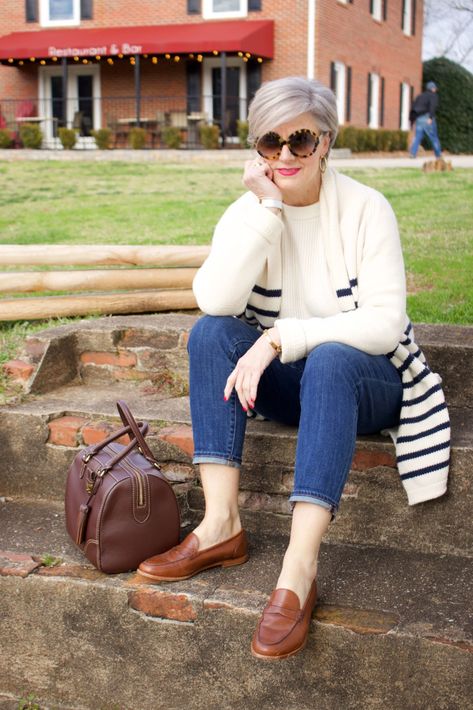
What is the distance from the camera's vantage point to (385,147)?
24.2 meters

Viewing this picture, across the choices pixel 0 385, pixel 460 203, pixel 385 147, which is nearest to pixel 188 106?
pixel 385 147

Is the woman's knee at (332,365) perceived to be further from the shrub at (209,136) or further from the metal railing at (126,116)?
the metal railing at (126,116)

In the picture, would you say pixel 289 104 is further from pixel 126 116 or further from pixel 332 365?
pixel 126 116

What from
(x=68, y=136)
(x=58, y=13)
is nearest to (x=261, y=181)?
(x=68, y=136)

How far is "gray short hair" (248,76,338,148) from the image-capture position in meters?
2.65

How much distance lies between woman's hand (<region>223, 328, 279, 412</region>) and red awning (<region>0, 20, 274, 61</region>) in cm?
1947

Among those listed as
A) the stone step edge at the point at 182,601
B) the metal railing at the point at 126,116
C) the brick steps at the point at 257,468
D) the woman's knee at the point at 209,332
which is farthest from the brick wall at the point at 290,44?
the stone step edge at the point at 182,601

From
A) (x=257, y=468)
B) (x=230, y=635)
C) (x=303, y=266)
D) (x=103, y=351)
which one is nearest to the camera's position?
(x=230, y=635)

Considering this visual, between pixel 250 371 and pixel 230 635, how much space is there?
728 millimetres

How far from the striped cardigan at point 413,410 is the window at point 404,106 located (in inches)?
1064

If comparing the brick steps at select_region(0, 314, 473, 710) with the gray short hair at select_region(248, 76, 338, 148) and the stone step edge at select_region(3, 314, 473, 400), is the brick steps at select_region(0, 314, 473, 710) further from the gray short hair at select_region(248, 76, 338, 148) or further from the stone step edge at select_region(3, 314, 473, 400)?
the gray short hair at select_region(248, 76, 338, 148)

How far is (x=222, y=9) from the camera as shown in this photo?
2256 cm

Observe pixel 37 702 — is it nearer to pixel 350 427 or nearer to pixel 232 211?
pixel 350 427

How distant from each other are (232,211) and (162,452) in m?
0.88
